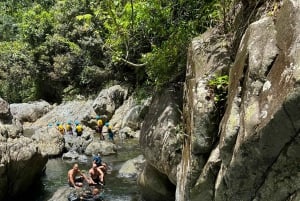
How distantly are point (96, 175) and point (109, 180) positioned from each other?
1867 mm

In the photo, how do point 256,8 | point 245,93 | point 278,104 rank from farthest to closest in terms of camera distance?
point 256,8
point 245,93
point 278,104

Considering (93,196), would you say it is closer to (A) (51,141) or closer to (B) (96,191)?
(B) (96,191)

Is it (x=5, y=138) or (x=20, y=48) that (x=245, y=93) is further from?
(x=20, y=48)

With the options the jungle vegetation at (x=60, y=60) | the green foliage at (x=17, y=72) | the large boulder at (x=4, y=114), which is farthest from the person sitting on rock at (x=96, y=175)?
the green foliage at (x=17, y=72)

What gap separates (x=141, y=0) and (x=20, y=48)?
30.0m

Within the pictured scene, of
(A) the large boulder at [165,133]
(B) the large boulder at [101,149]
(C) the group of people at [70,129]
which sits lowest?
(B) the large boulder at [101,149]

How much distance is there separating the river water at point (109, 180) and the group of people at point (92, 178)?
51 centimetres

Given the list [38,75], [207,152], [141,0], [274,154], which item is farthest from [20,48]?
[274,154]

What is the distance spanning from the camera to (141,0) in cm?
1334

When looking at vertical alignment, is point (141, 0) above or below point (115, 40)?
above

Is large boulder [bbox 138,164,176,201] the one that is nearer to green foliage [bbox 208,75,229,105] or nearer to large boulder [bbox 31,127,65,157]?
green foliage [bbox 208,75,229,105]

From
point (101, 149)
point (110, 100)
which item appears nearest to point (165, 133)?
point (101, 149)

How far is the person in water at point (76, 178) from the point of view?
1568 cm

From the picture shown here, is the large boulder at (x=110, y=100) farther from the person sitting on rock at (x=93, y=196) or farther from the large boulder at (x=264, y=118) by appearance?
the large boulder at (x=264, y=118)
